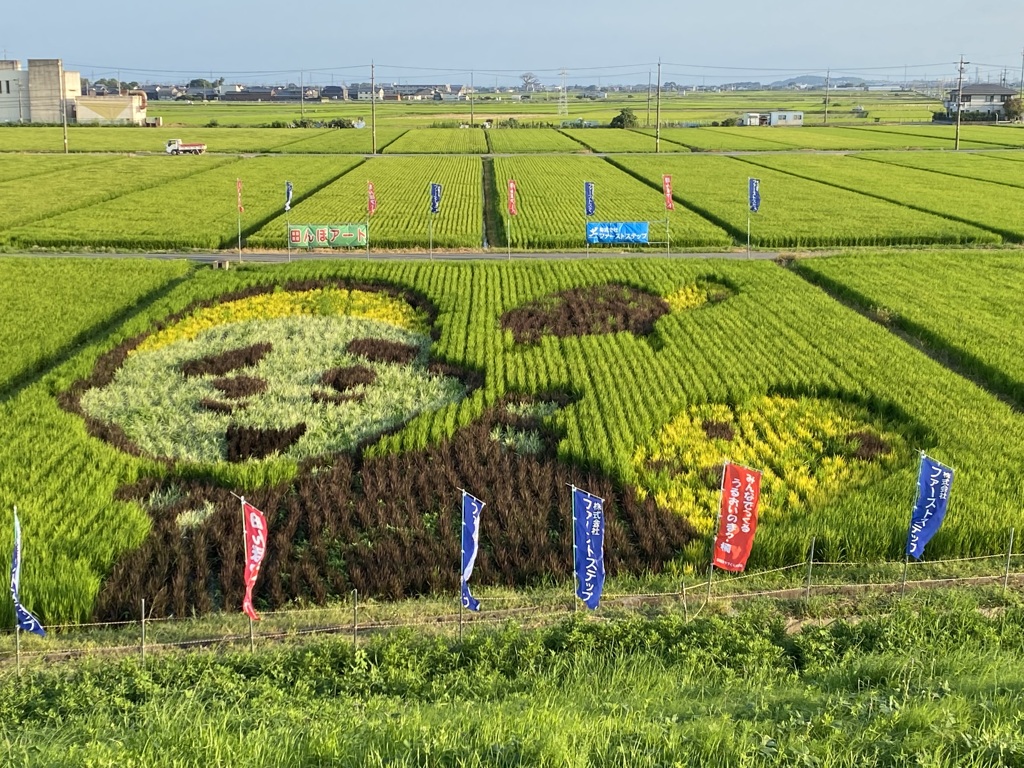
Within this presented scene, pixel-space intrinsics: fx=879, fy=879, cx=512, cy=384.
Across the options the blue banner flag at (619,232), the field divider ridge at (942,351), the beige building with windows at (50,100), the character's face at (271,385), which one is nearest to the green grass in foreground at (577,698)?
the character's face at (271,385)

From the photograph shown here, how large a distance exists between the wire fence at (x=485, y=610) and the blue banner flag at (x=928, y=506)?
0.57 m

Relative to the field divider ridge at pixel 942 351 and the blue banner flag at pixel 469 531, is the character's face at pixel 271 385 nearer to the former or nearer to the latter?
the blue banner flag at pixel 469 531

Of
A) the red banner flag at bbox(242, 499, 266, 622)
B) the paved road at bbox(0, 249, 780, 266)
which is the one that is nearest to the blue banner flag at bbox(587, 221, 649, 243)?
the paved road at bbox(0, 249, 780, 266)

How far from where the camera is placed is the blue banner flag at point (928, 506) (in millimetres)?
9188

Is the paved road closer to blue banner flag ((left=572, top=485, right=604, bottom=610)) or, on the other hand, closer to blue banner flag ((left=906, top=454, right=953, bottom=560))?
blue banner flag ((left=906, top=454, right=953, bottom=560))

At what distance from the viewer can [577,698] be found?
268 inches

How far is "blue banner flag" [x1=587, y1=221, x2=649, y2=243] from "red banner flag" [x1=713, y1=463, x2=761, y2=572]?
69.3ft

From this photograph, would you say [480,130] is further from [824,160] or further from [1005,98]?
[1005,98]

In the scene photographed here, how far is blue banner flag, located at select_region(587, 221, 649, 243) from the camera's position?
29438 mm

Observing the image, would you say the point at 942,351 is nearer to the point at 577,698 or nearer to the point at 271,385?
the point at 271,385

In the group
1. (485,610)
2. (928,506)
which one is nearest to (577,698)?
(485,610)

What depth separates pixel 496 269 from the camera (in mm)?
25328

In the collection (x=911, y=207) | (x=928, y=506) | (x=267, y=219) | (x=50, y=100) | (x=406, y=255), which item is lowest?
(x=928, y=506)

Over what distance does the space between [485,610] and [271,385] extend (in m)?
8.10
